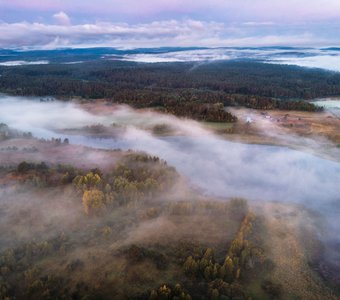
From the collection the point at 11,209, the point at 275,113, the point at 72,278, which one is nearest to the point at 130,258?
the point at 72,278

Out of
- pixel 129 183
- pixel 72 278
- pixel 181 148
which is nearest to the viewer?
pixel 72 278

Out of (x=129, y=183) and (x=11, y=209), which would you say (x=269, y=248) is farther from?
(x=11, y=209)

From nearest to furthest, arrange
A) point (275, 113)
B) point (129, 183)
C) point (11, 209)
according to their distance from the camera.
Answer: point (11, 209) < point (129, 183) < point (275, 113)

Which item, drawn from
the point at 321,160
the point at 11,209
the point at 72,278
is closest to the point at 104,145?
the point at 11,209

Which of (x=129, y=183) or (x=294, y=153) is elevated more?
(x=129, y=183)

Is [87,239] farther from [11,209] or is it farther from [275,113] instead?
[275,113]

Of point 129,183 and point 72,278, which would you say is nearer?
point 72,278
